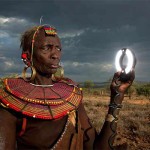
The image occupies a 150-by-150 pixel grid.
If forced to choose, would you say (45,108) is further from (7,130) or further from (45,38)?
(45,38)

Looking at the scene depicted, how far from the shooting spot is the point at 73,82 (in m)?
3.86

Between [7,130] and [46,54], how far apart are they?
2.60 ft

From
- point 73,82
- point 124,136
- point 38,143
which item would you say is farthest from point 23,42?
point 124,136

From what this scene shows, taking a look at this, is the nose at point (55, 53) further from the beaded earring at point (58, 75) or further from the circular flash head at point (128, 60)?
the circular flash head at point (128, 60)

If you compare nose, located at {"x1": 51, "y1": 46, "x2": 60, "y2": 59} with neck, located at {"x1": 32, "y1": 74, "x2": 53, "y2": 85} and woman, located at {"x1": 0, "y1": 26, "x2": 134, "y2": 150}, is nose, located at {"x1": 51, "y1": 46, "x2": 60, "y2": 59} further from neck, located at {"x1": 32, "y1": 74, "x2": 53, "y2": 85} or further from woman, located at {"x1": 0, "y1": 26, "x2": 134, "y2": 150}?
neck, located at {"x1": 32, "y1": 74, "x2": 53, "y2": 85}

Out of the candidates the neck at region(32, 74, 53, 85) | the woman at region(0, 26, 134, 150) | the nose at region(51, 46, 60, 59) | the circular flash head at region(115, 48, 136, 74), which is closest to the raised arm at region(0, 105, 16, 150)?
the woman at region(0, 26, 134, 150)

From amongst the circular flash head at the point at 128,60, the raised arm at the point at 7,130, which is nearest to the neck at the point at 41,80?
the raised arm at the point at 7,130

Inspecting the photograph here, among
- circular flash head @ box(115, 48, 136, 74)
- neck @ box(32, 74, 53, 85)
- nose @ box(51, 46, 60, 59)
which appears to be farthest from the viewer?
neck @ box(32, 74, 53, 85)

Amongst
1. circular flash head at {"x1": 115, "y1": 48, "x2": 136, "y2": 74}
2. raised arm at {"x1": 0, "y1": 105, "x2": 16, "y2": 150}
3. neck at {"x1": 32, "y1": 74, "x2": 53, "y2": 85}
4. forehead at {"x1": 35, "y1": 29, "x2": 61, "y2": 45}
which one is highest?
forehead at {"x1": 35, "y1": 29, "x2": 61, "y2": 45}

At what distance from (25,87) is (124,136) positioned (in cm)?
1085

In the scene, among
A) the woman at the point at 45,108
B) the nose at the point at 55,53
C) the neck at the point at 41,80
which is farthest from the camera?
the neck at the point at 41,80

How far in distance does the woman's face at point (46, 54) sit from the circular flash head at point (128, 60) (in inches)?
26.6

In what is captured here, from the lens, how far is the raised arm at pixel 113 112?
10.6ft

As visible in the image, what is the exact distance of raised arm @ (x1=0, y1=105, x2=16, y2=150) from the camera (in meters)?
3.09
